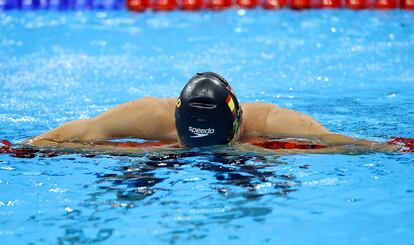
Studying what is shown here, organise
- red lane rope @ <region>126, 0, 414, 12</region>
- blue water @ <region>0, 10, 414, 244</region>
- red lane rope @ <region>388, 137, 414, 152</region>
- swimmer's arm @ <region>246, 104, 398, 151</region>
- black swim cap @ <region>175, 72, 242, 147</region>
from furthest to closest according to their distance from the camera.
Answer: red lane rope @ <region>126, 0, 414, 12</region>
swimmer's arm @ <region>246, 104, 398, 151</region>
red lane rope @ <region>388, 137, 414, 152</region>
black swim cap @ <region>175, 72, 242, 147</region>
blue water @ <region>0, 10, 414, 244</region>

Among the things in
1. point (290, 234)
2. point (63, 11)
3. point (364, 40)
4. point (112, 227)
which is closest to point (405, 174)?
point (290, 234)

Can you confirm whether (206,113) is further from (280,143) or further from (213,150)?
(280,143)

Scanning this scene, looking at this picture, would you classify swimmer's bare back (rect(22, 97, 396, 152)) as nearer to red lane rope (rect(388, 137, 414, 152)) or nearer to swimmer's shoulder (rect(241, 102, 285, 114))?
swimmer's shoulder (rect(241, 102, 285, 114))

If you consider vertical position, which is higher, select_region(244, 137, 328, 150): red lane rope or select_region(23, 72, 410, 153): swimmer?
select_region(23, 72, 410, 153): swimmer

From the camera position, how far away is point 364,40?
991 centimetres

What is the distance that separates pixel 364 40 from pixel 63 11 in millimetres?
5439

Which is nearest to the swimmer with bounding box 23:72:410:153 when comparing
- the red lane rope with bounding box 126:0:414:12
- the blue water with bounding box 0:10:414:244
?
the blue water with bounding box 0:10:414:244

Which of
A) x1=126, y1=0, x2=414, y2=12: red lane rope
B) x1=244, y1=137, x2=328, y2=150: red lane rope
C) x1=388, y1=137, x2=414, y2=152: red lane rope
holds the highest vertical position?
x1=388, y1=137, x2=414, y2=152: red lane rope

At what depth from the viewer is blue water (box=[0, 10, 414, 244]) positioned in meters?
3.52

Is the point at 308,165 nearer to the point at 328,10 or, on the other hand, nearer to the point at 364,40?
the point at 364,40

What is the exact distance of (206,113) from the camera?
4.27 m

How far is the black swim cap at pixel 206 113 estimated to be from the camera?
14.0 feet

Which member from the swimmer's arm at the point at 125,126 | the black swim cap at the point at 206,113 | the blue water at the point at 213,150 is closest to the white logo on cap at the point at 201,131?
the black swim cap at the point at 206,113

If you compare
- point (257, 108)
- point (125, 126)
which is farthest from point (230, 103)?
point (125, 126)
